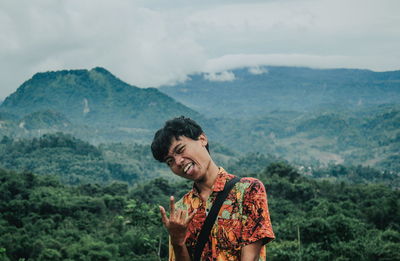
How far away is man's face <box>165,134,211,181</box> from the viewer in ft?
5.71

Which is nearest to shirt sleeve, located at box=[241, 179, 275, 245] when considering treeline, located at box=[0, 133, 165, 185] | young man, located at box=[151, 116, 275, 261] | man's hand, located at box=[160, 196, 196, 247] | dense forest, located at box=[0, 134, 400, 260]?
young man, located at box=[151, 116, 275, 261]

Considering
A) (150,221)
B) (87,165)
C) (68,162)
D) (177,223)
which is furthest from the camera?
(87,165)

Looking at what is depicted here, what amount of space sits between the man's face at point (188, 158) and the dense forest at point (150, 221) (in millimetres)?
5356

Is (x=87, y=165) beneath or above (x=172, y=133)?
beneath

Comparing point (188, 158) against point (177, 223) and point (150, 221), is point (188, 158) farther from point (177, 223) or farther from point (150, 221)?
point (150, 221)

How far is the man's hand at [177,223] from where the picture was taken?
161 centimetres

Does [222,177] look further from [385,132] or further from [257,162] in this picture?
[385,132]

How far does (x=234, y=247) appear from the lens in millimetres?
1650

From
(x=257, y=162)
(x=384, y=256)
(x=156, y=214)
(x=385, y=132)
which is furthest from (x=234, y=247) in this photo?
(x=385, y=132)

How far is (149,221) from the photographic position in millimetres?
7523

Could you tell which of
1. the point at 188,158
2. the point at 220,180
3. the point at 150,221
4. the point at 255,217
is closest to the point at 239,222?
the point at 255,217

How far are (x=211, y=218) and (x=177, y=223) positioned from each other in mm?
135

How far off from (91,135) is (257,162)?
270 ft

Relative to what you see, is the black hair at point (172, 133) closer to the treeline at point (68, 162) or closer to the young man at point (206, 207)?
the young man at point (206, 207)
